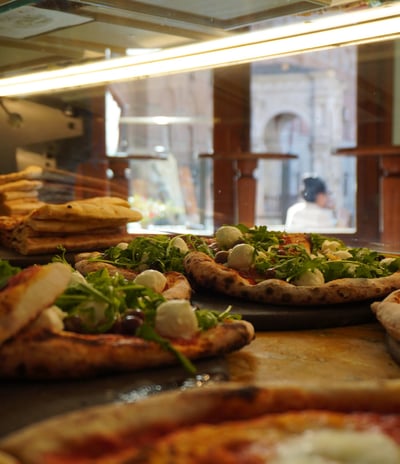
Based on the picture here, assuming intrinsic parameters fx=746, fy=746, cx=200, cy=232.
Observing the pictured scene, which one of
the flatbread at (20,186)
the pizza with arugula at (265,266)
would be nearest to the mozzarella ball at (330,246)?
the pizza with arugula at (265,266)

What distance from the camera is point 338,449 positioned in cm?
106

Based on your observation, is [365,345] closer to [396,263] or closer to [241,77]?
[396,263]

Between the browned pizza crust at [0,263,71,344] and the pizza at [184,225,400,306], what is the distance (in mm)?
1035

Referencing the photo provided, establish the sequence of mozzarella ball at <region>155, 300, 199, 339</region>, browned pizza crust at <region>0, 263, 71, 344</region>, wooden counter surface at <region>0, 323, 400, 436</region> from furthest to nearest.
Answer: mozzarella ball at <region>155, 300, 199, 339</region>, browned pizza crust at <region>0, 263, 71, 344</region>, wooden counter surface at <region>0, 323, 400, 436</region>

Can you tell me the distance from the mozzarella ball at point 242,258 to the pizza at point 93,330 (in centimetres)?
90

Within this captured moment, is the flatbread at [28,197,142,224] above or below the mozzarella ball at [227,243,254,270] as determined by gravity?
above

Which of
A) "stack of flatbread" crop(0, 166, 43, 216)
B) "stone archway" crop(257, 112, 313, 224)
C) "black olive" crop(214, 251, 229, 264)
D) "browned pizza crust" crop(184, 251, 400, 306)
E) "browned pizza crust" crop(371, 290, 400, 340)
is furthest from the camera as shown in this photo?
"stone archway" crop(257, 112, 313, 224)

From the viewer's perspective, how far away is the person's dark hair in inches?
293

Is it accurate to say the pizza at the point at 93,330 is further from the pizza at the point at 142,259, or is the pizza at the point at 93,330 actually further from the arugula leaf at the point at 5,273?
the pizza at the point at 142,259

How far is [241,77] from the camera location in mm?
7387

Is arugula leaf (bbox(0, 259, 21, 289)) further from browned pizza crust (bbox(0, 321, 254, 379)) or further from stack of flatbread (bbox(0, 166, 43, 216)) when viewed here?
stack of flatbread (bbox(0, 166, 43, 216))

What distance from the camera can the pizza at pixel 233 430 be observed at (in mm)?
1053

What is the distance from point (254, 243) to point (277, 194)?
15.2ft


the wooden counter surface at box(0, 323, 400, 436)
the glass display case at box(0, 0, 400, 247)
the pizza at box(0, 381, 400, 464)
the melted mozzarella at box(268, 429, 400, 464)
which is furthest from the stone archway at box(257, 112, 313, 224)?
the melted mozzarella at box(268, 429, 400, 464)
